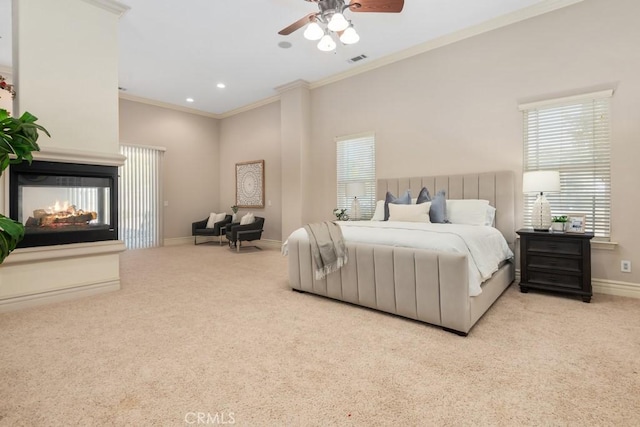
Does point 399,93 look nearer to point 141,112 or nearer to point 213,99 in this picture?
point 213,99

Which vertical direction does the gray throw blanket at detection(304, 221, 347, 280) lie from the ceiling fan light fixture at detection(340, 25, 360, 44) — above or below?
below

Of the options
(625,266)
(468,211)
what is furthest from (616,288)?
(468,211)

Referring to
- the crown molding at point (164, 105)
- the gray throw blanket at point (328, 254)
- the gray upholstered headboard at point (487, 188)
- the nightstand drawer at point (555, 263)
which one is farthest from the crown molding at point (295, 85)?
the nightstand drawer at point (555, 263)

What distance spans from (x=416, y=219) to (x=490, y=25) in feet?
9.03

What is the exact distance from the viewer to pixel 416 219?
12.4ft

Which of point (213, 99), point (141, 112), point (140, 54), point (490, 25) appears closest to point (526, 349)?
point (490, 25)

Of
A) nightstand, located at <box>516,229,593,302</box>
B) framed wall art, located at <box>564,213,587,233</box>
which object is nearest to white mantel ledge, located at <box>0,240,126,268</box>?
nightstand, located at <box>516,229,593,302</box>

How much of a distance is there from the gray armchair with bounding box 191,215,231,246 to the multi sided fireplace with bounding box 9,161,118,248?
137 inches

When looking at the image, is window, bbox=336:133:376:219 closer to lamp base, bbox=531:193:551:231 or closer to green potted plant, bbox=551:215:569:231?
lamp base, bbox=531:193:551:231

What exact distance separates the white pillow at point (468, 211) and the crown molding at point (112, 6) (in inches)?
181

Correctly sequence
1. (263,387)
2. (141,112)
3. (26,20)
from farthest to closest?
(141,112) → (26,20) → (263,387)

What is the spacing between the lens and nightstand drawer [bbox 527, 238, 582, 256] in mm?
3170

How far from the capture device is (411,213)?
Result: 3.84m

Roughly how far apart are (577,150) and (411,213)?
1.96 m
